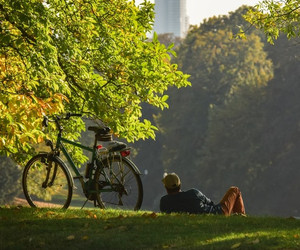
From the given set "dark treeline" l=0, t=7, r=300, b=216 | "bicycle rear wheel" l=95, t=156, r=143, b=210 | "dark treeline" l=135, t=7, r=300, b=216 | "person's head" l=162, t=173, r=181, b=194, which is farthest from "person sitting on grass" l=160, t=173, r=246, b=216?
"dark treeline" l=135, t=7, r=300, b=216

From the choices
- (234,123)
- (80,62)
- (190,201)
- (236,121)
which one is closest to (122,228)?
(190,201)

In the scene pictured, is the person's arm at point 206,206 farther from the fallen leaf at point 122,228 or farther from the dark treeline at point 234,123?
the dark treeline at point 234,123

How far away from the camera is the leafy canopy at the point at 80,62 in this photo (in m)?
11.8

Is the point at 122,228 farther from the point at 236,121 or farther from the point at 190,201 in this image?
the point at 236,121

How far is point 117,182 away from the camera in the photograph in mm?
11148

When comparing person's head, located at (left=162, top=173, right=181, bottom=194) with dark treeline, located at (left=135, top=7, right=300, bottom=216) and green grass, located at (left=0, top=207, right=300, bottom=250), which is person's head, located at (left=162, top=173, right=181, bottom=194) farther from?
dark treeline, located at (left=135, top=7, right=300, bottom=216)

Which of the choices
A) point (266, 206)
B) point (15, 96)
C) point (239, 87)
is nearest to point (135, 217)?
point (15, 96)

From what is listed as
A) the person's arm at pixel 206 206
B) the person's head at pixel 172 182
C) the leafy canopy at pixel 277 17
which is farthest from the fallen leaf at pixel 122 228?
the leafy canopy at pixel 277 17

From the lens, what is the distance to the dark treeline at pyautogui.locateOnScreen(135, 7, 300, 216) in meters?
55.3

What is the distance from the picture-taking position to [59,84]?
11.9 m

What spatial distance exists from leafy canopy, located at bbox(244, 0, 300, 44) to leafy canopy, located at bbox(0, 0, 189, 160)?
1.92 m

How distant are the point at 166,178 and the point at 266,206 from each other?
152 feet

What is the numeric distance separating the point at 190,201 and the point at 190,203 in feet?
0.11

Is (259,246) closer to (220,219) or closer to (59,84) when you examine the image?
(220,219)
